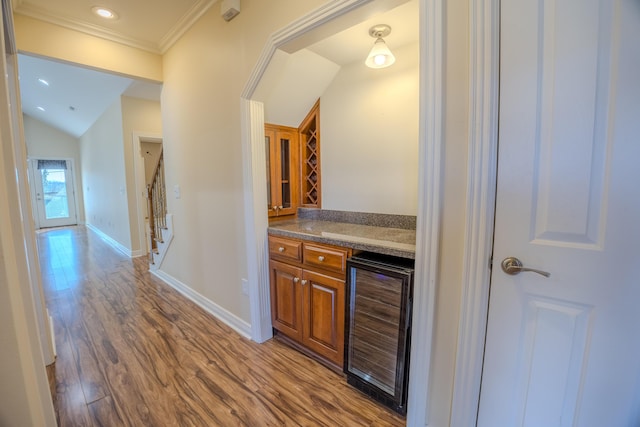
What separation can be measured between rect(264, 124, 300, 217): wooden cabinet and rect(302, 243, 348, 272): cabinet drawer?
0.79m

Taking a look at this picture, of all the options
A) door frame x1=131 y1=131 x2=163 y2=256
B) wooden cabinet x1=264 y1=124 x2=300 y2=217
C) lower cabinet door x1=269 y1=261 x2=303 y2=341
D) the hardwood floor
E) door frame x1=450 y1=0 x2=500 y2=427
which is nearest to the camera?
door frame x1=450 y1=0 x2=500 y2=427

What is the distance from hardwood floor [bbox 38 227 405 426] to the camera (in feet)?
4.78

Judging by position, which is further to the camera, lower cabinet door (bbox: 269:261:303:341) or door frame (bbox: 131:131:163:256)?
door frame (bbox: 131:131:163:256)

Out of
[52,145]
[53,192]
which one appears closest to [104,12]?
[52,145]

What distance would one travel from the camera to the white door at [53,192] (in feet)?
24.7

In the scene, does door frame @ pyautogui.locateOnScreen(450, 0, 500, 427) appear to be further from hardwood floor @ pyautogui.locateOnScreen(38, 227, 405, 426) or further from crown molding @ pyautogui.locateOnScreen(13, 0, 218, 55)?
crown molding @ pyautogui.locateOnScreen(13, 0, 218, 55)

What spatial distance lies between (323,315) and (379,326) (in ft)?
1.44

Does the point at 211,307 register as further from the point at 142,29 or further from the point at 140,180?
the point at 140,180

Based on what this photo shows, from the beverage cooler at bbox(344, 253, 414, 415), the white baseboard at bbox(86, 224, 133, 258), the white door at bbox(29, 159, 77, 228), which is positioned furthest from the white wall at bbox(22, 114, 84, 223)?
the beverage cooler at bbox(344, 253, 414, 415)

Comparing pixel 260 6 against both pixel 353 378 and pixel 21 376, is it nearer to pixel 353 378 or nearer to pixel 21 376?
pixel 21 376

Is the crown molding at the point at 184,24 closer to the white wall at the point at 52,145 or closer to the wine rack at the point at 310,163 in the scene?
the wine rack at the point at 310,163

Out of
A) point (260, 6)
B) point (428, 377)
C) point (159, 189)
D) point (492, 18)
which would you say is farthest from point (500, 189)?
point (159, 189)

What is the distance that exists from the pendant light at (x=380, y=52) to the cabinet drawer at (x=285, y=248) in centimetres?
129

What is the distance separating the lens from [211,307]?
8.64 feet
